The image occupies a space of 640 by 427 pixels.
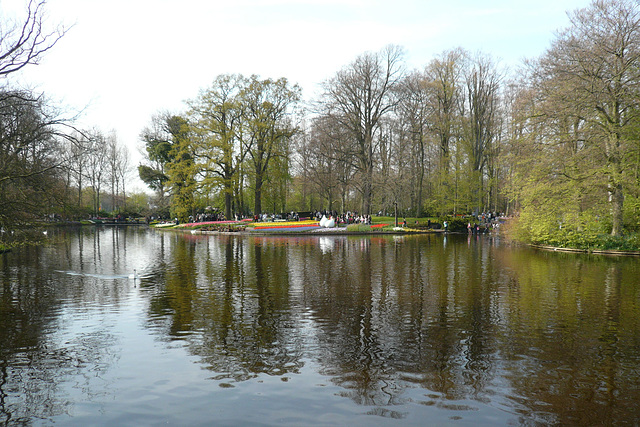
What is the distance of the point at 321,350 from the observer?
Answer: 7.63m

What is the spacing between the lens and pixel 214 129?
4872 cm

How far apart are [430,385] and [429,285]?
24.9 ft

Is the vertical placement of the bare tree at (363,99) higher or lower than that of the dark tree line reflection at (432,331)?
higher

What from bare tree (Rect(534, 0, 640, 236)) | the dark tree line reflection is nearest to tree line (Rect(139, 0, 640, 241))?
bare tree (Rect(534, 0, 640, 236))

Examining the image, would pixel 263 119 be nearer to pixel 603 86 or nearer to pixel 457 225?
pixel 457 225

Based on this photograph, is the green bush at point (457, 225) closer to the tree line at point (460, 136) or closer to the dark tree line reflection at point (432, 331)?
the tree line at point (460, 136)

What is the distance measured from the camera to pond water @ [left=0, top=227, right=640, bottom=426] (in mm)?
5574

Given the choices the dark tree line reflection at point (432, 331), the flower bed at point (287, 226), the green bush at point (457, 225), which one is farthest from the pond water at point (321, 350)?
the green bush at point (457, 225)

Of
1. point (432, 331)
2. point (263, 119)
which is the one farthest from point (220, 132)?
point (432, 331)

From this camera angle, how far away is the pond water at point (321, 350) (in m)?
5.57

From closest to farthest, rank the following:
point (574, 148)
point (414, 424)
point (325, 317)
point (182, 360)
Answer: point (414, 424), point (182, 360), point (325, 317), point (574, 148)

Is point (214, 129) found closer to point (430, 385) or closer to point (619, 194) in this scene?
point (619, 194)

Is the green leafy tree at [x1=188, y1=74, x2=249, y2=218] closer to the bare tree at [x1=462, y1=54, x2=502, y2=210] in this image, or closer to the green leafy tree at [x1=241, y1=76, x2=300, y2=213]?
the green leafy tree at [x1=241, y1=76, x2=300, y2=213]

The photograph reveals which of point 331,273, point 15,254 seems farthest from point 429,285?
point 15,254
